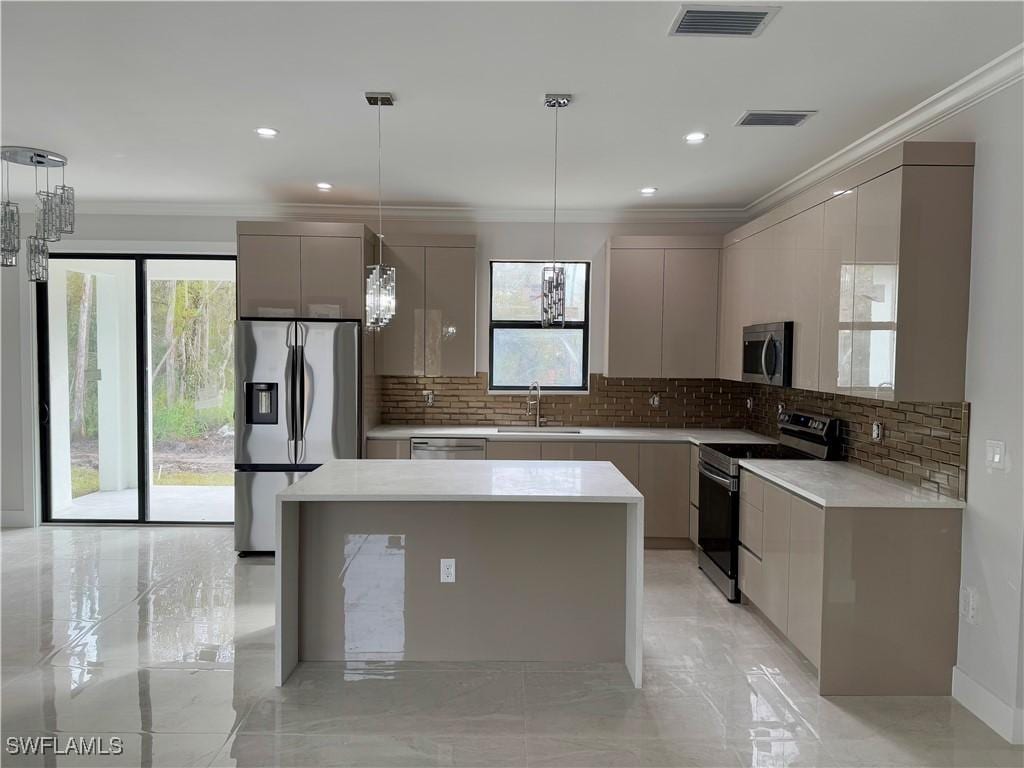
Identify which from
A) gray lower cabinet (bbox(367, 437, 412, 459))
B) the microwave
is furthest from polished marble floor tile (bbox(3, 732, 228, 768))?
the microwave

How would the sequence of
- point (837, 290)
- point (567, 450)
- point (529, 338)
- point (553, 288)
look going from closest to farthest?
point (553, 288)
point (837, 290)
point (567, 450)
point (529, 338)

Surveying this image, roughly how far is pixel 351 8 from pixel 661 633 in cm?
332

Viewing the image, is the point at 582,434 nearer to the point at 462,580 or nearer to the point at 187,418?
the point at 462,580

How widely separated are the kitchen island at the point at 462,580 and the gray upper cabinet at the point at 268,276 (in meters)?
2.20

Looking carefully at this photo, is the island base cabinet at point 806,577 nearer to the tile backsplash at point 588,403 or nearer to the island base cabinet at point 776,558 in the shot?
the island base cabinet at point 776,558

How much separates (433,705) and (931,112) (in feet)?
11.6

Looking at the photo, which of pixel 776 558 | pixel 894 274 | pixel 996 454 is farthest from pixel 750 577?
pixel 894 274

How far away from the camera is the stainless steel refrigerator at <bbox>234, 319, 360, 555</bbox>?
492 cm

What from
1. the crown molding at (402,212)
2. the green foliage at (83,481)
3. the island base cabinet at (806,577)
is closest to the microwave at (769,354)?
the island base cabinet at (806,577)

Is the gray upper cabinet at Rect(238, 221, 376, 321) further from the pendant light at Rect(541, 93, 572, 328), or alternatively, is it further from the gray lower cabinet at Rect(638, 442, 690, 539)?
the gray lower cabinet at Rect(638, 442, 690, 539)

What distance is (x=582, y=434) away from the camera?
522cm

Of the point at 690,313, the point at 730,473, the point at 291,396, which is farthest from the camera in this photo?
the point at 690,313

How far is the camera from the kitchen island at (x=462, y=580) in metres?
3.26

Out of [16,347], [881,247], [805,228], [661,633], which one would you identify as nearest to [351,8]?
[881,247]
